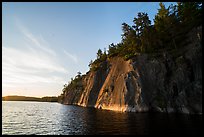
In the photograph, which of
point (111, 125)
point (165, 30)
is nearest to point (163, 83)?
point (165, 30)

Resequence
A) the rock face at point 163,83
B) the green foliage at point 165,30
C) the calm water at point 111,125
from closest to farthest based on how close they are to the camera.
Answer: the calm water at point 111,125
the rock face at point 163,83
the green foliage at point 165,30

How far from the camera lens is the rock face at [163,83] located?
45656 millimetres

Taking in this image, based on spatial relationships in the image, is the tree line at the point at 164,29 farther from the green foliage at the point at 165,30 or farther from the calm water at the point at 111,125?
the calm water at the point at 111,125

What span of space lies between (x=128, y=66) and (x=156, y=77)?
1295cm

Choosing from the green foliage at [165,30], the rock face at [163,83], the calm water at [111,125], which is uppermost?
the green foliage at [165,30]

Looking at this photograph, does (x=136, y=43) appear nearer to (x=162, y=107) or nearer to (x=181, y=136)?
(x=162, y=107)

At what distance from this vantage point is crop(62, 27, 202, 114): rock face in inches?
1797

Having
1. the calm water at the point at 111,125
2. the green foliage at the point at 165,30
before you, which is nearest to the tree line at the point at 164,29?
the green foliage at the point at 165,30

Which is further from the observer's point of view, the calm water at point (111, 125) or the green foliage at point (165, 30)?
the green foliage at point (165, 30)

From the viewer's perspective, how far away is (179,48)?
56719 millimetres

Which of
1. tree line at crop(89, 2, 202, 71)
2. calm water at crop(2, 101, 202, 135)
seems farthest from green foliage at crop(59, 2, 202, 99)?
calm water at crop(2, 101, 202, 135)

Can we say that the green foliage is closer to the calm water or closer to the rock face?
the rock face

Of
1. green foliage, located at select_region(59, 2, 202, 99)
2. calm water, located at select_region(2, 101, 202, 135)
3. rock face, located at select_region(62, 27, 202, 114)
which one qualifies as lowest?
calm water, located at select_region(2, 101, 202, 135)

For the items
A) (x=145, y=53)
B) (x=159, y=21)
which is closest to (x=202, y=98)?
(x=145, y=53)
